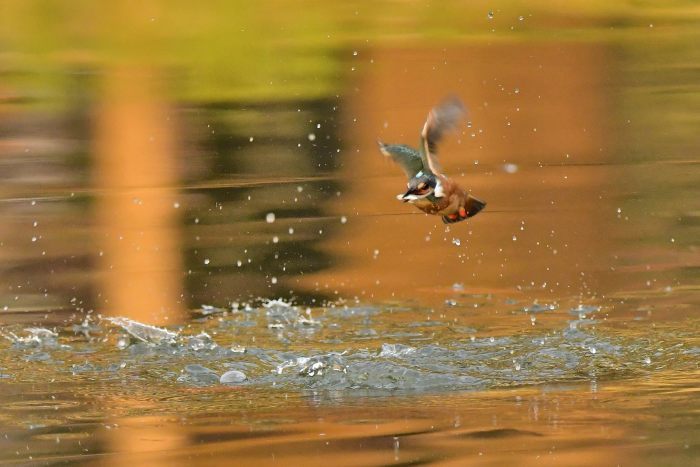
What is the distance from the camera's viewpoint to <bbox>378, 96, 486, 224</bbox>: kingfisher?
19.7 feet

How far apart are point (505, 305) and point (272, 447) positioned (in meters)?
2.61

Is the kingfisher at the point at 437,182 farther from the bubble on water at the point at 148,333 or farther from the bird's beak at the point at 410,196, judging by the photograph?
the bubble on water at the point at 148,333

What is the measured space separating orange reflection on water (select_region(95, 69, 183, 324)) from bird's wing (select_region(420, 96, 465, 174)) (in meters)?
2.21

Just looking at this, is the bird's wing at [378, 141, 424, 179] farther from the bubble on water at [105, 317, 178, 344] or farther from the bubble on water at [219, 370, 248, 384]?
the bubble on water at [105, 317, 178, 344]

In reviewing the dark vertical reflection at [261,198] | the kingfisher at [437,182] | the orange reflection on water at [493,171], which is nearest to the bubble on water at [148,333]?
the dark vertical reflection at [261,198]

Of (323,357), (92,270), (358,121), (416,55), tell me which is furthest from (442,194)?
(416,55)

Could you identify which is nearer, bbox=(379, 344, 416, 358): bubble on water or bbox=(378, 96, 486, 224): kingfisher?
bbox=(378, 96, 486, 224): kingfisher

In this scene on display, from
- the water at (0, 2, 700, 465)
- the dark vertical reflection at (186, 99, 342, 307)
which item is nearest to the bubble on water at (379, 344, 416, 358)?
the water at (0, 2, 700, 465)

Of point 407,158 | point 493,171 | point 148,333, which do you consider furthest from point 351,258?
point 407,158

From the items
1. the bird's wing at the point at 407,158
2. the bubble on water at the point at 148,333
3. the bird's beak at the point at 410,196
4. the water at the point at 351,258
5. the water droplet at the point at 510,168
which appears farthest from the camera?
the water droplet at the point at 510,168

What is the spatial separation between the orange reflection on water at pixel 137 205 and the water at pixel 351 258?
3 cm

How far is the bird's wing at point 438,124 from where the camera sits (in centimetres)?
607

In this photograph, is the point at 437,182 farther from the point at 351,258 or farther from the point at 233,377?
the point at 351,258

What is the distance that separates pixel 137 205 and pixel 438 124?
4624mm
